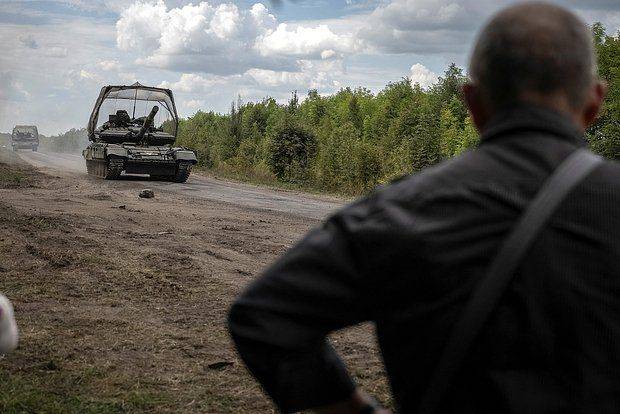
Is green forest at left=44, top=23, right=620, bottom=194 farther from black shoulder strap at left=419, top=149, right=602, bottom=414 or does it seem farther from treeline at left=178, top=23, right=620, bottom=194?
black shoulder strap at left=419, top=149, right=602, bottom=414

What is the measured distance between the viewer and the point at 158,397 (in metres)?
4.18

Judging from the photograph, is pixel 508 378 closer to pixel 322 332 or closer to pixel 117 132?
pixel 322 332

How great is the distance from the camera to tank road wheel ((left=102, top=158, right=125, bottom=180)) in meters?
21.0

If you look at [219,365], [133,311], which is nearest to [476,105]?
[219,365]

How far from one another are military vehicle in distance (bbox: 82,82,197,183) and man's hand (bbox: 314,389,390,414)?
65.8ft

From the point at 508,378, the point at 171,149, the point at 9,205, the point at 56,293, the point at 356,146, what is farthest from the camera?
the point at 356,146

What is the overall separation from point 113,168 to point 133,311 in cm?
1565

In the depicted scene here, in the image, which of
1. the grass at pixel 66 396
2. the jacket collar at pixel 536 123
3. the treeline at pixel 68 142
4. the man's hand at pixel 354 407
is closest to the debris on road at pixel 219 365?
the grass at pixel 66 396

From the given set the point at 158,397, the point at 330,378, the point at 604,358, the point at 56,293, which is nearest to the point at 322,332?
the point at 330,378

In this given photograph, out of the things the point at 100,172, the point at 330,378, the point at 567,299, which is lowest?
the point at 100,172

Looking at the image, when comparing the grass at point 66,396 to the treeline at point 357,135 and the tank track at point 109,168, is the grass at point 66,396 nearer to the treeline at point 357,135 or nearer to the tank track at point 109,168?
the tank track at point 109,168

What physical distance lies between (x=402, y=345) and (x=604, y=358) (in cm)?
32

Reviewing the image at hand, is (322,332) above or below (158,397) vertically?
above

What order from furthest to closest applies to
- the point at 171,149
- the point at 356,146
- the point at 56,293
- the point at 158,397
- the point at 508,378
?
the point at 356,146 → the point at 171,149 → the point at 56,293 → the point at 158,397 → the point at 508,378
